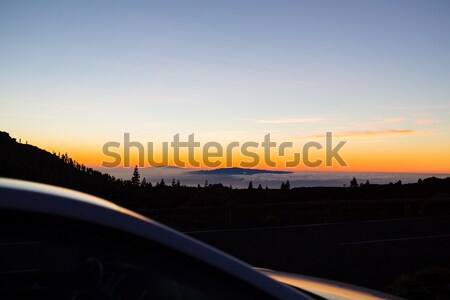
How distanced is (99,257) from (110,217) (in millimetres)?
189

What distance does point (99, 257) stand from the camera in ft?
5.59

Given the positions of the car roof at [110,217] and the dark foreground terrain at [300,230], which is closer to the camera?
the car roof at [110,217]

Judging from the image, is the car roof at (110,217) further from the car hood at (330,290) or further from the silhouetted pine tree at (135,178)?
the silhouetted pine tree at (135,178)

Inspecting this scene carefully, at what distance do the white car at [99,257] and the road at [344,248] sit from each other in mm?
6659

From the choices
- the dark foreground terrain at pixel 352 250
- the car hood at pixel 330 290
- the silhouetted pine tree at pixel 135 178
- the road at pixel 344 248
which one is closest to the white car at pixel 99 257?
the car hood at pixel 330 290

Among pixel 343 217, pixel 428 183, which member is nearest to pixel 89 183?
pixel 343 217

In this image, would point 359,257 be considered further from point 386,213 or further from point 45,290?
point 386,213

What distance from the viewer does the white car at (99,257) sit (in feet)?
5.01

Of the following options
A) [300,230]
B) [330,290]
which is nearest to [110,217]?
[330,290]

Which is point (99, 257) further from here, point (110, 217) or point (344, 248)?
point (344, 248)

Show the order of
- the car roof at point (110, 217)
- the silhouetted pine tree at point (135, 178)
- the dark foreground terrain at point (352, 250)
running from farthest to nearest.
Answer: the silhouetted pine tree at point (135, 178) < the dark foreground terrain at point (352, 250) < the car roof at point (110, 217)

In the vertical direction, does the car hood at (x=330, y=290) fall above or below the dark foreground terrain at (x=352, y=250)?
above

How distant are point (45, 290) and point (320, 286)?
172cm

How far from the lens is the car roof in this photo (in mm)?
1505
